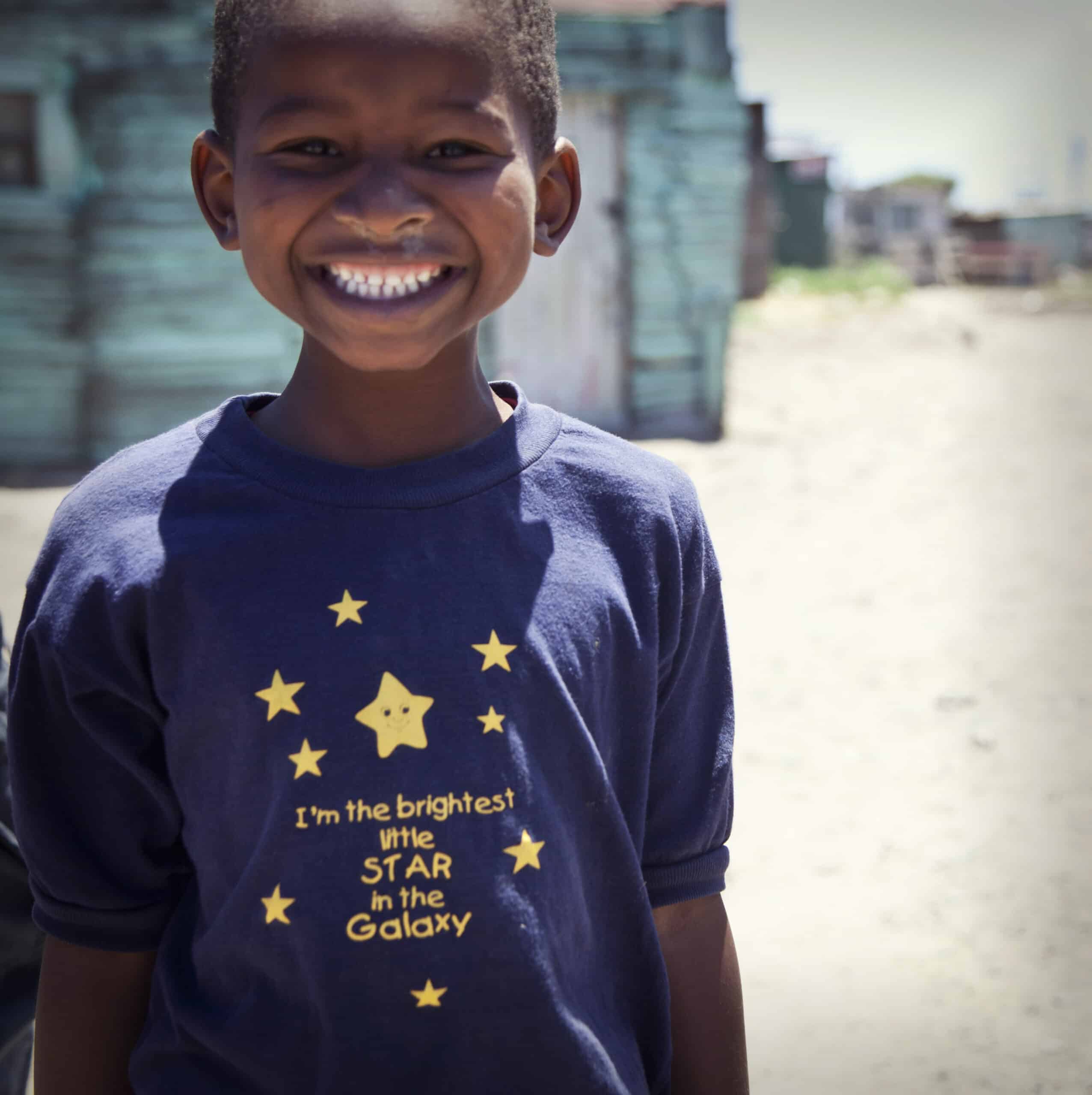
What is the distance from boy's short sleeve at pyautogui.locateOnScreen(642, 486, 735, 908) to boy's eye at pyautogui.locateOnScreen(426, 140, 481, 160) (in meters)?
Result: 0.39

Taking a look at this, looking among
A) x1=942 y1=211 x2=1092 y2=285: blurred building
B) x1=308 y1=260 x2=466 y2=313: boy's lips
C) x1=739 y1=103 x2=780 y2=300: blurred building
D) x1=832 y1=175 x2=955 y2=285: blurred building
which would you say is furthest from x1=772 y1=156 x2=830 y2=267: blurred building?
x1=308 y1=260 x2=466 y2=313: boy's lips

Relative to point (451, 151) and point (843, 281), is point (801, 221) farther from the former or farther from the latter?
point (451, 151)

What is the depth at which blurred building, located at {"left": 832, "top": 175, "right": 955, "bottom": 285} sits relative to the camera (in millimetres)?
24938

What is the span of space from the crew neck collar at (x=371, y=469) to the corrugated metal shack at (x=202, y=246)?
648 centimetres

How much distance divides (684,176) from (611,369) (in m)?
1.50

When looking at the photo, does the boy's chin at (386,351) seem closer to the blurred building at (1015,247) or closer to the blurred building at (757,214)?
the blurred building at (757,214)

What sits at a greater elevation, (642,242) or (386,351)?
(642,242)

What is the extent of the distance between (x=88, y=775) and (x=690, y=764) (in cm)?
57

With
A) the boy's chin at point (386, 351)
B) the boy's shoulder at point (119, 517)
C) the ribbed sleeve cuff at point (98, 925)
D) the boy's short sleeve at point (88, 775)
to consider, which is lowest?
the ribbed sleeve cuff at point (98, 925)

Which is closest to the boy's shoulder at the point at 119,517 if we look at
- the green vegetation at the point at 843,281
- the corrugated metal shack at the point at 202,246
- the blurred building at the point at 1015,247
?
the corrugated metal shack at the point at 202,246

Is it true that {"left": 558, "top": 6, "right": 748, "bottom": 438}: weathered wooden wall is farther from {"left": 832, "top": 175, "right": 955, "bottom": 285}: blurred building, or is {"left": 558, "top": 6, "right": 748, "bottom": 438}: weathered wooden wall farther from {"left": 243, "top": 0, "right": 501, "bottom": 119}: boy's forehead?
{"left": 832, "top": 175, "right": 955, "bottom": 285}: blurred building

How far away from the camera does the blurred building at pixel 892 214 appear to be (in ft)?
81.8

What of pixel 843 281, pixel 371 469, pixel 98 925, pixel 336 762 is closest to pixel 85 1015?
pixel 98 925

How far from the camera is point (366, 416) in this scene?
108 cm
